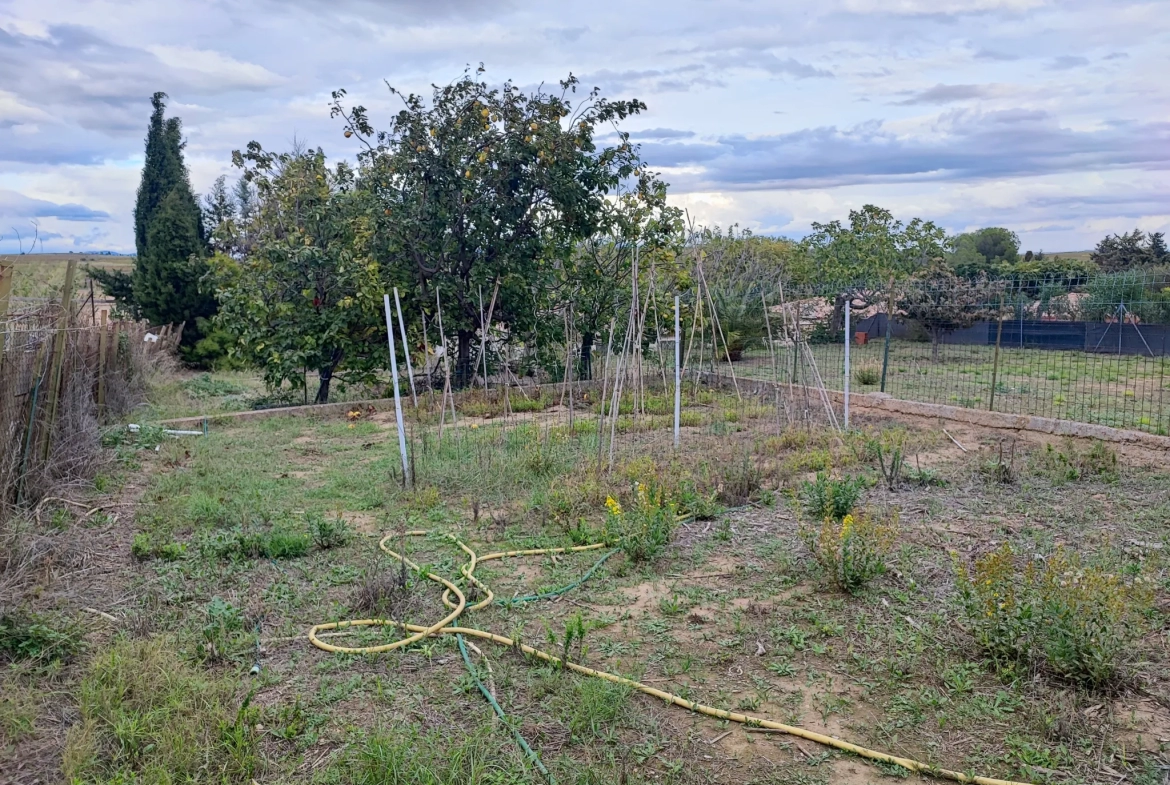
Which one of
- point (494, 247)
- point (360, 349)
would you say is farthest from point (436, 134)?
point (360, 349)

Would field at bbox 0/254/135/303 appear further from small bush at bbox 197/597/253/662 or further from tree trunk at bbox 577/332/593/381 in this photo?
tree trunk at bbox 577/332/593/381

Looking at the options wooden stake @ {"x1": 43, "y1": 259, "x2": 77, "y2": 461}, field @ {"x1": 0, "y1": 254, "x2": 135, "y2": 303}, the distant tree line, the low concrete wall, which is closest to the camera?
field @ {"x1": 0, "y1": 254, "x2": 135, "y2": 303}

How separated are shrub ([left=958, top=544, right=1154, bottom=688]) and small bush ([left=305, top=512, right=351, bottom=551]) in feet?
10.0

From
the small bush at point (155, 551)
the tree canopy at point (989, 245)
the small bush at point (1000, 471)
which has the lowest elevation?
the small bush at point (155, 551)

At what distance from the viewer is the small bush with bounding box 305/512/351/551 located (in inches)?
172

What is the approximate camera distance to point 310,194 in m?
10.0

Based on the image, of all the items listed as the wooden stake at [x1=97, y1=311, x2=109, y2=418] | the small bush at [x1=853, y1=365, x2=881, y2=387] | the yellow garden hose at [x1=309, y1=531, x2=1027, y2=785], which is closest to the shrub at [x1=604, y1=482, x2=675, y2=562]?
the yellow garden hose at [x1=309, y1=531, x2=1027, y2=785]

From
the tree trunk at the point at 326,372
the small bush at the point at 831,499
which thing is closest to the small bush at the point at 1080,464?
the small bush at the point at 831,499

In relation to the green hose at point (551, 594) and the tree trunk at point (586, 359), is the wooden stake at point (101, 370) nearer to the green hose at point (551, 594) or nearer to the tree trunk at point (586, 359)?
the tree trunk at point (586, 359)

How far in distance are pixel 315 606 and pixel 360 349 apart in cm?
678

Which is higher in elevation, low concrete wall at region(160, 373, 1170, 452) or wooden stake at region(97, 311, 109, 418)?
wooden stake at region(97, 311, 109, 418)

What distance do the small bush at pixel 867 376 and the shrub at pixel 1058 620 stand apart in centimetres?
748

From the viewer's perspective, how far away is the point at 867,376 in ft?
34.9

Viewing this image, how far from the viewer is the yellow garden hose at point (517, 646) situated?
8.04ft
